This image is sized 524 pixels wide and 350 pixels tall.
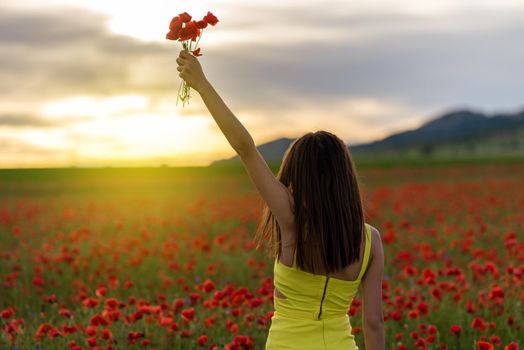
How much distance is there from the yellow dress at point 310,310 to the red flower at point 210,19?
1.04 meters

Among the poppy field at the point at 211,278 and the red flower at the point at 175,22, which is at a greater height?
the red flower at the point at 175,22

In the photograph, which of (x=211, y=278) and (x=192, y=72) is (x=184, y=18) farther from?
(x=211, y=278)

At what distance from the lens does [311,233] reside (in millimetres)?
2838

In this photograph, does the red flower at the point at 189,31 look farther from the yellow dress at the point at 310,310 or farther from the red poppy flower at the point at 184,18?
the yellow dress at the point at 310,310

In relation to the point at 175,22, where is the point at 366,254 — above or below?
below

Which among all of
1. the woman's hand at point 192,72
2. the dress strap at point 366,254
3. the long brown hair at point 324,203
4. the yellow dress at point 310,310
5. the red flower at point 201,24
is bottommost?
the yellow dress at point 310,310

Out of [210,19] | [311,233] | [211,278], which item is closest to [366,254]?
[311,233]

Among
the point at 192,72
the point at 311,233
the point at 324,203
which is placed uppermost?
the point at 192,72

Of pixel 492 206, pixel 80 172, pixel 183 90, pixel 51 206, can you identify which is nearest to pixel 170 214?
pixel 51 206

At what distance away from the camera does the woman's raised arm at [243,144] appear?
2.72 meters

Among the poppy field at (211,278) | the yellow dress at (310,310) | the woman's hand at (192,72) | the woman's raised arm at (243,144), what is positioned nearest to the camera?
the woman's raised arm at (243,144)

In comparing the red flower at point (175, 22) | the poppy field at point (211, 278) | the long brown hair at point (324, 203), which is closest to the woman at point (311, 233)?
the long brown hair at point (324, 203)

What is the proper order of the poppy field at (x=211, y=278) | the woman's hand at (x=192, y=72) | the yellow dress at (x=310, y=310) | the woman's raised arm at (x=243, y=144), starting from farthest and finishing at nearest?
the poppy field at (x=211, y=278) < the yellow dress at (x=310, y=310) < the woman's hand at (x=192, y=72) < the woman's raised arm at (x=243, y=144)

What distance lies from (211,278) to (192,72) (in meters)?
5.78
